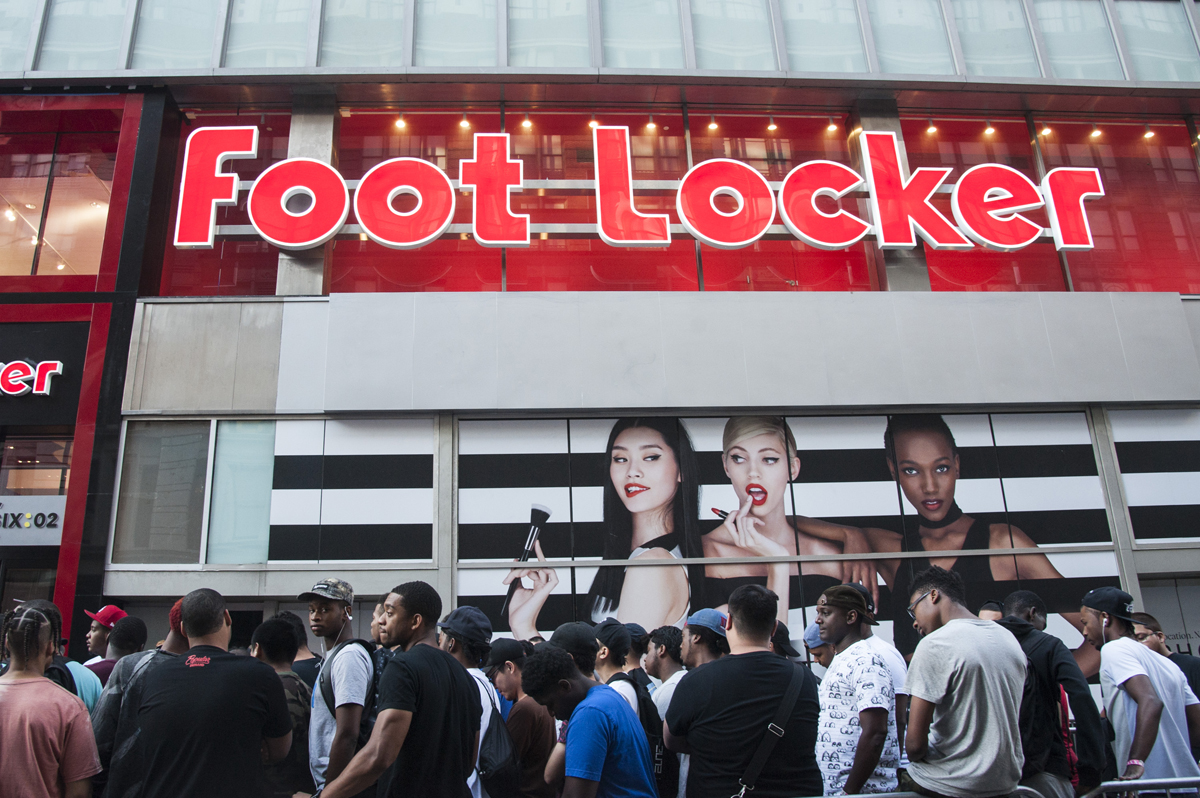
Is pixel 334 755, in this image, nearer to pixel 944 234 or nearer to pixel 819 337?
pixel 819 337

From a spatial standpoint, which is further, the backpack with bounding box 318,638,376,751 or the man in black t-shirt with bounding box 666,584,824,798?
the backpack with bounding box 318,638,376,751

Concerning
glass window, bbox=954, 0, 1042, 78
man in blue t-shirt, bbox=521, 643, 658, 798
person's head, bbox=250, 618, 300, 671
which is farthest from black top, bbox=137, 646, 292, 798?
glass window, bbox=954, 0, 1042, 78

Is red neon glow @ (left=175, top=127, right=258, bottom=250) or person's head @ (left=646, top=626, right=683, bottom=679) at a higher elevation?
red neon glow @ (left=175, top=127, right=258, bottom=250)

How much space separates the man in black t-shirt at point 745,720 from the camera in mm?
3945

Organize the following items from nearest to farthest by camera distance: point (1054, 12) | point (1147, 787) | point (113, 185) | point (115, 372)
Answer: point (1147, 787) < point (115, 372) < point (113, 185) < point (1054, 12)

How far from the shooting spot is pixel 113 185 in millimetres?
12766

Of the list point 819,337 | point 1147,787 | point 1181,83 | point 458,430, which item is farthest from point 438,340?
point 1181,83

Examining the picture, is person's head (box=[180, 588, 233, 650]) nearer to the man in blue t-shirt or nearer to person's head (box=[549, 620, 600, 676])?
the man in blue t-shirt

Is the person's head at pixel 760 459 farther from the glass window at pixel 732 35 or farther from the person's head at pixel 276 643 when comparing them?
the person's head at pixel 276 643

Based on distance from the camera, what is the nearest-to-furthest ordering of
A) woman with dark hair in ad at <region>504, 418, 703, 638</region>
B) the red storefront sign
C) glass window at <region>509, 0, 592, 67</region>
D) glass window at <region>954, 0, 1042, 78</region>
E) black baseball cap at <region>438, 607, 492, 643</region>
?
black baseball cap at <region>438, 607, 492, 643</region> → woman with dark hair in ad at <region>504, 418, 703, 638</region> → the red storefront sign → glass window at <region>509, 0, 592, 67</region> → glass window at <region>954, 0, 1042, 78</region>

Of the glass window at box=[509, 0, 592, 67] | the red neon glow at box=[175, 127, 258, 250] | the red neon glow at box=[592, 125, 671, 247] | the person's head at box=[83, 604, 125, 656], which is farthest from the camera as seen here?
the glass window at box=[509, 0, 592, 67]

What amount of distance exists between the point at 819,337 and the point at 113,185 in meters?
11.6

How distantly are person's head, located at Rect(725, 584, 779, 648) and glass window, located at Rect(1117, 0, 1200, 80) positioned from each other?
1511cm

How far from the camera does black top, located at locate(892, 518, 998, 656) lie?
37.8 feet
